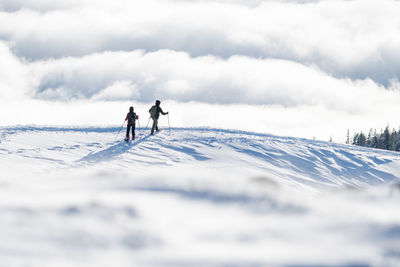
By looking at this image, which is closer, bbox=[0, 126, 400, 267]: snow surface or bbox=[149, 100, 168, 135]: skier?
bbox=[0, 126, 400, 267]: snow surface

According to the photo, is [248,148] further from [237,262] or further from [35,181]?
[237,262]

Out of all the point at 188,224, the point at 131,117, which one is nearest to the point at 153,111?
the point at 131,117

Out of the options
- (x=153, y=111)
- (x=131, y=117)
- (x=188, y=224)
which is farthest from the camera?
(x=153, y=111)

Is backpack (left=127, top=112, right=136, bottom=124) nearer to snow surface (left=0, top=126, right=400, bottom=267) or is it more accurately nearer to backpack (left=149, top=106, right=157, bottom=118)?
backpack (left=149, top=106, right=157, bottom=118)

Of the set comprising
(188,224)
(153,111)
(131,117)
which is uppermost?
(153,111)

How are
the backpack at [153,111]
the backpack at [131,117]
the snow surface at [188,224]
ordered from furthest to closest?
1. the backpack at [153,111]
2. the backpack at [131,117]
3. the snow surface at [188,224]

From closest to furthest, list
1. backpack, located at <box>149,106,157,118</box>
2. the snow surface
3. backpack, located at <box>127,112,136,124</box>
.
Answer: the snow surface → backpack, located at <box>127,112,136,124</box> → backpack, located at <box>149,106,157,118</box>

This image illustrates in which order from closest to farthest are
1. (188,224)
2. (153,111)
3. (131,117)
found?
1. (188,224)
2. (131,117)
3. (153,111)

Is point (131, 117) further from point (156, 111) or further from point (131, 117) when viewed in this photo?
point (156, 111)

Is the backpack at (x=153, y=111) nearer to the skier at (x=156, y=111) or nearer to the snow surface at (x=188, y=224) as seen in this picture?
the skier at (x=156, y=111)

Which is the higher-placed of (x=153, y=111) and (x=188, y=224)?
(x=153, y=111)

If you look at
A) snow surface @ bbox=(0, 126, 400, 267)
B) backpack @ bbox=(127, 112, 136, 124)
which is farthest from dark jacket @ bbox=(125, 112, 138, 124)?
snow surface @ bbox=(0, 126, 400, 267)

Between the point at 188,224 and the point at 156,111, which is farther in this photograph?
the point at 156,111

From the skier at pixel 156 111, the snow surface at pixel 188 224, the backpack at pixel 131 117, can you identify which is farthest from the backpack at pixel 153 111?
the snow surface at pixel 188 224
